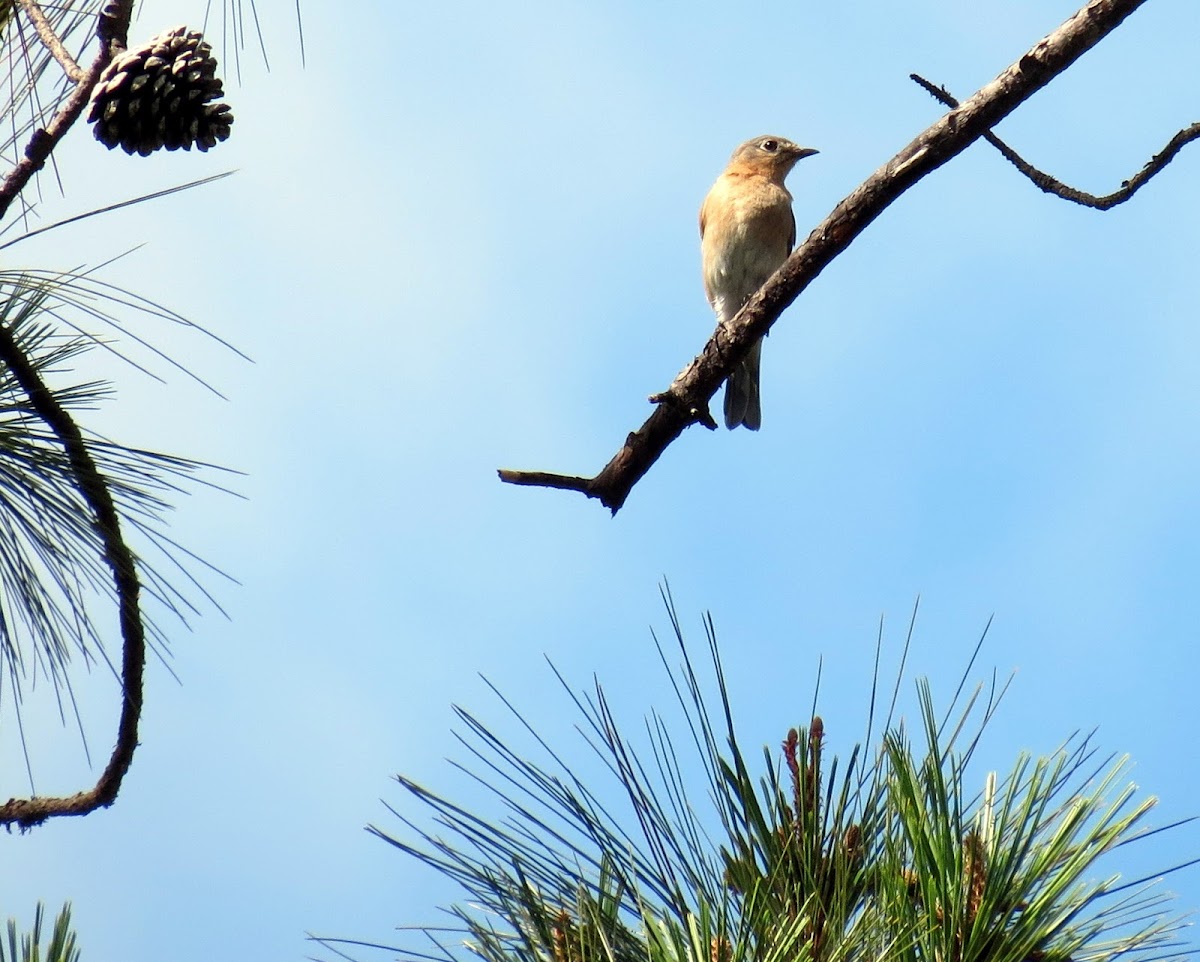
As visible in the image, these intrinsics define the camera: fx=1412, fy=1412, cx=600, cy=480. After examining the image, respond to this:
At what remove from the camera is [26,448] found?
3.04 metres

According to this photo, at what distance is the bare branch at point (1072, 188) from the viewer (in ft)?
10.4

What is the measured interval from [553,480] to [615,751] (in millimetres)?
997

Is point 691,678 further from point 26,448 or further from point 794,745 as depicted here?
point 26,448

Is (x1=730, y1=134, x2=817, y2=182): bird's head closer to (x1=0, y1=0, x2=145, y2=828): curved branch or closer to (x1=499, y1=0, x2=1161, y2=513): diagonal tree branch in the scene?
(x1=499, y1=0, x2=1161, y2=513): diagonal tree branch

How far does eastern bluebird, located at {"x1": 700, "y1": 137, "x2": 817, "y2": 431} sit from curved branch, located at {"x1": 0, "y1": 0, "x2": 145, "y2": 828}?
5.13 metres

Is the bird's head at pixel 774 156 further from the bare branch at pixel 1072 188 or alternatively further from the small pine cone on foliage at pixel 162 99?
the small pine cone on foliage at pixel 162 99

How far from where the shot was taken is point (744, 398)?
8.12 meters

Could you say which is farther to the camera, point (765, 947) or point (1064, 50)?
point (1064, 50)

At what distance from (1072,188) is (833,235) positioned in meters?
0.60

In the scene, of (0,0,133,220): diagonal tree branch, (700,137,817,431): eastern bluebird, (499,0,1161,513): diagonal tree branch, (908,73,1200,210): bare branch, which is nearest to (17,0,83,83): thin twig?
(0,0,133,220): diagonal tree branch

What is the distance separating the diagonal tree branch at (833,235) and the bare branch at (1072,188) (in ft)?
0.35

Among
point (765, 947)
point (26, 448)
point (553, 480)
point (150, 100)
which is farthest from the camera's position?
point (553, 480)

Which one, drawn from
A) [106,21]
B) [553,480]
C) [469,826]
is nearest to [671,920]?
[469,826]

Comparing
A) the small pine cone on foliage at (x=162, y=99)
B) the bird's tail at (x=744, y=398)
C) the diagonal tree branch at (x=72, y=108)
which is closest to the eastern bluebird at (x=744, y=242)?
the bird's tail at (x=744, y=398)
